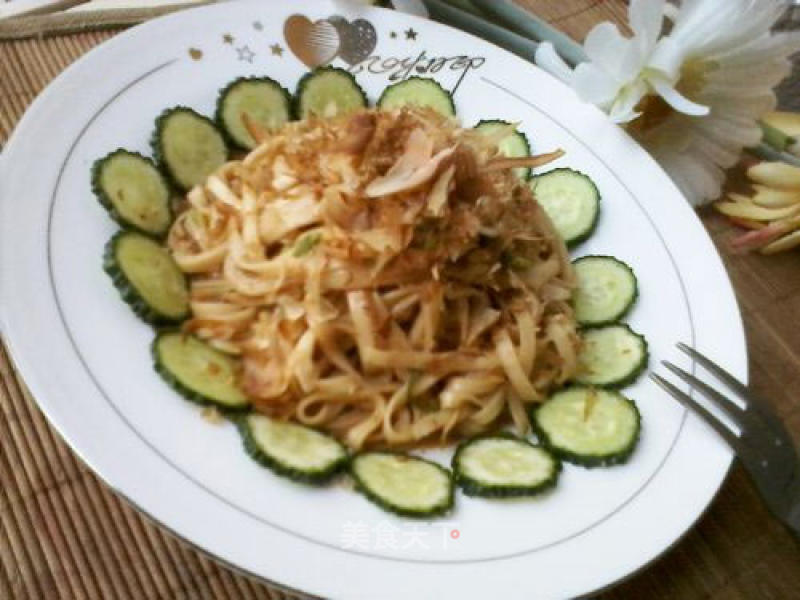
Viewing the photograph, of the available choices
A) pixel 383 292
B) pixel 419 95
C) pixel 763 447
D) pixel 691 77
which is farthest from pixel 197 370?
pixel 691 77

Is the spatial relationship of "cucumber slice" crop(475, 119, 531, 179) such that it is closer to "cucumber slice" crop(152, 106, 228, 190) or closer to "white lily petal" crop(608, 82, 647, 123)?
"white lily petal" crop(608, 82, 647, 123)

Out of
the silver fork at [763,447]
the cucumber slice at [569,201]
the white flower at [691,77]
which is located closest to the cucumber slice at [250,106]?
the cucumber slice at [569,201]

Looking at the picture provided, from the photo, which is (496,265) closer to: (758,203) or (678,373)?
(678,373)

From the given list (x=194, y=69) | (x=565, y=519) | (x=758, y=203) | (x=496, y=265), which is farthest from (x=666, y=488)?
(x=194, y=69)

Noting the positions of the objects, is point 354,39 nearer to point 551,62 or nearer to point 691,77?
point 551,62

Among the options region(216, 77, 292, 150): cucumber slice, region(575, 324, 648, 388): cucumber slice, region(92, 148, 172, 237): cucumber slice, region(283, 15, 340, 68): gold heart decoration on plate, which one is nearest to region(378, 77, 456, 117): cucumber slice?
region(283, 15, 340, 68): gold heart decoration on plate

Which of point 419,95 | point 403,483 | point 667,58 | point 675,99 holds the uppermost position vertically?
point 667,58

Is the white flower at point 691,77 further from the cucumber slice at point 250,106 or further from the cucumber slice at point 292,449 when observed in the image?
the cucumber slice at point 292,449
